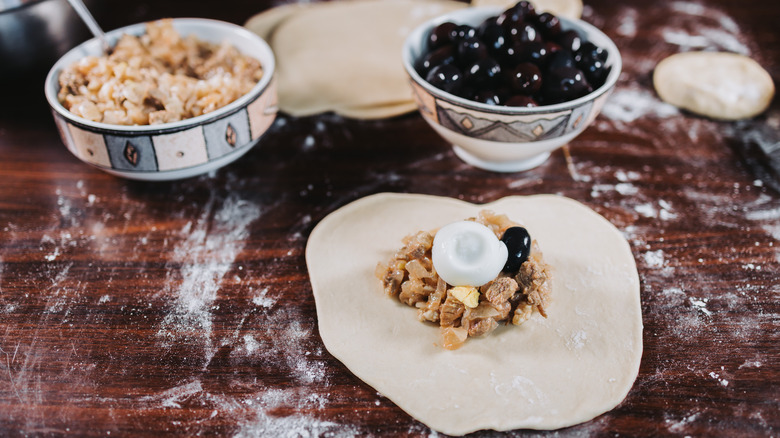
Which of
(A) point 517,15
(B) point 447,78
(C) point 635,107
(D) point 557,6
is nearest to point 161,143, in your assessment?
(B) point 447,78

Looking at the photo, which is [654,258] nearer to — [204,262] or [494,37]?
[494,37]

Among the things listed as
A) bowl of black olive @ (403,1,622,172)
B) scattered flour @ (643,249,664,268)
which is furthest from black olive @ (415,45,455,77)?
scattered flour @ (643,249,664,268)

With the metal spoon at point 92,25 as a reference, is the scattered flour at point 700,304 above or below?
below

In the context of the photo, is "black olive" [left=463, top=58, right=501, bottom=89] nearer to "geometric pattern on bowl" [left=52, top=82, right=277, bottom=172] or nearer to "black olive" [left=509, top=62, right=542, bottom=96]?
"black olive" [left=509, top=62, right=542, bottom=96]

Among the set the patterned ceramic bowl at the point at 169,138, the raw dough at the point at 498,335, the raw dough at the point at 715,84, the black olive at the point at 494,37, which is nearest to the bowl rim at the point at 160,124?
the patterned ceramic bowl at the point at 169,138

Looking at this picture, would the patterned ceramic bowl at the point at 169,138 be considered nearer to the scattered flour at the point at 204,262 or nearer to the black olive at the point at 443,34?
the scattered flour at the point at 204,262
